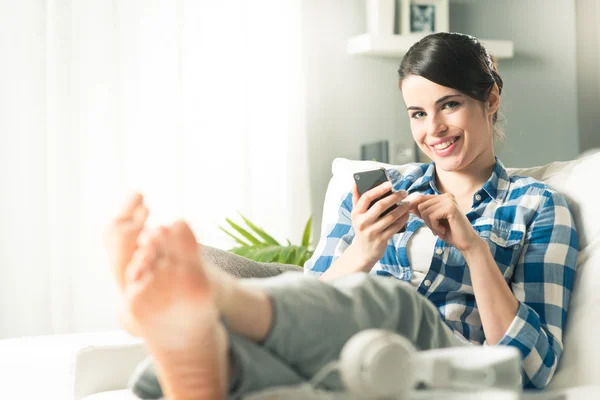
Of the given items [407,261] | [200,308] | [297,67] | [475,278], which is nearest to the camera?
[200,308]

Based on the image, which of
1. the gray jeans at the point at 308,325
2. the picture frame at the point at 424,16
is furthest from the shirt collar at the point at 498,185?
the picture frame at the point at 424,16

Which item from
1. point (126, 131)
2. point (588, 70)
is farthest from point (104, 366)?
point (588, 70)

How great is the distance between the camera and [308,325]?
85cm

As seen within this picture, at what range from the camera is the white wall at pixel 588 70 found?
→ 3309mm

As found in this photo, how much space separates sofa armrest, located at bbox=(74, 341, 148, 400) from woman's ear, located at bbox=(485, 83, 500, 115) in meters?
0.84

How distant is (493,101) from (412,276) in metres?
0.41

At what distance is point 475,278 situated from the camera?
1345 millimetres

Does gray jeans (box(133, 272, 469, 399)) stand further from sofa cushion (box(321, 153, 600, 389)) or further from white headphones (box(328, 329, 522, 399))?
sofa cushion (box(321, 153, 600, 389))

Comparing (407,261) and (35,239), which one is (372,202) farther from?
(35,239)

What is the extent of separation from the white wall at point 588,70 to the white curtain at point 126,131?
1.23 metres

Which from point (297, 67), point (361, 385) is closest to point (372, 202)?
point (361, 385)

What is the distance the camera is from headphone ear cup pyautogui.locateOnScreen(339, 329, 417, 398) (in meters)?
0.74

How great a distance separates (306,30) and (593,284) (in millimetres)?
2075

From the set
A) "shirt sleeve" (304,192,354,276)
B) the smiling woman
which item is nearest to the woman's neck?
the smiling woman
